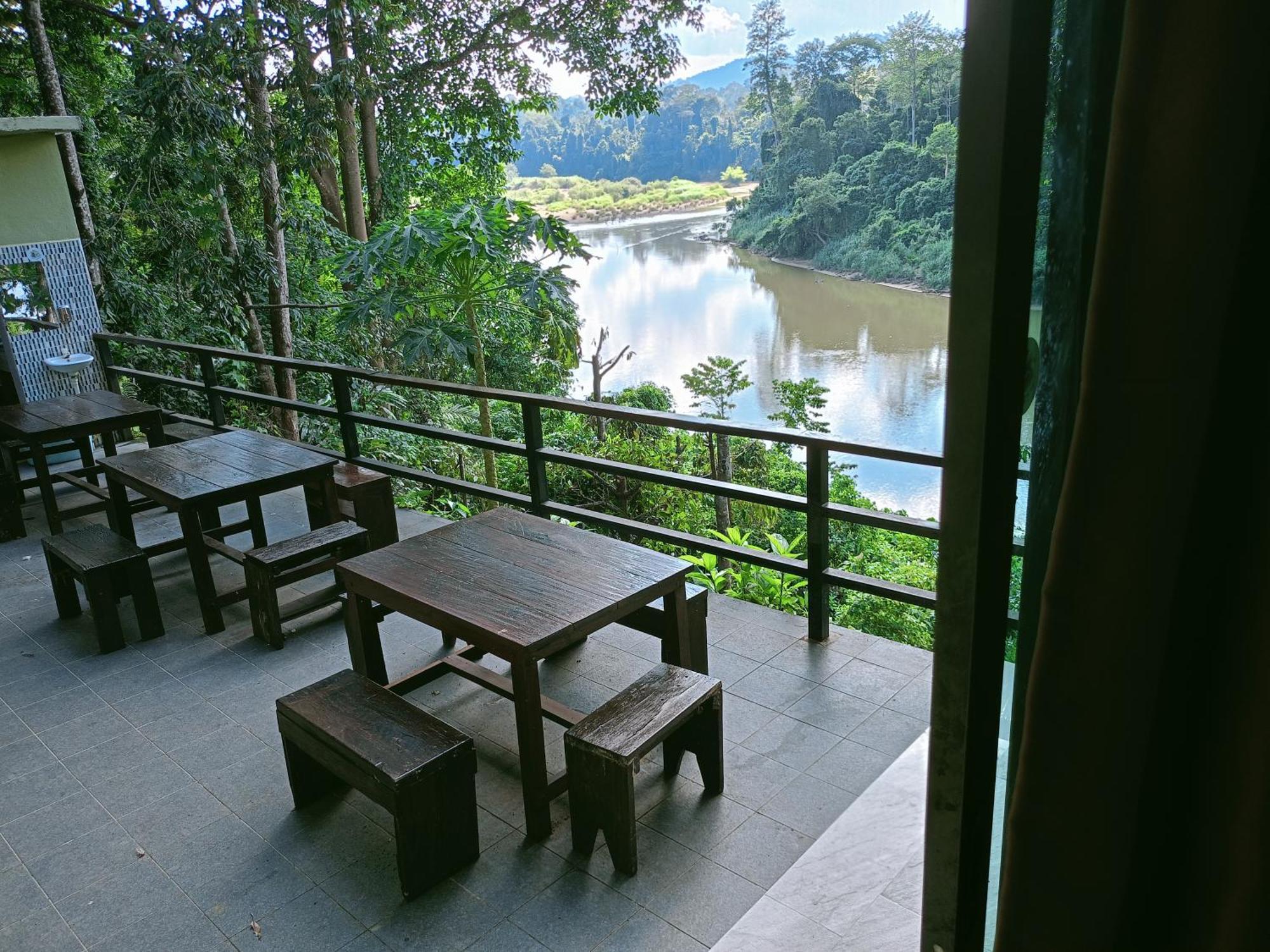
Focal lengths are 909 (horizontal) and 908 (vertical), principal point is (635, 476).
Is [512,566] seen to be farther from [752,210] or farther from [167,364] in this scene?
[752,210]

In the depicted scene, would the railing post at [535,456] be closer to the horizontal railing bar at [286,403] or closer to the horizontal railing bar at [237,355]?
the horizontal railing bar at [237,355]

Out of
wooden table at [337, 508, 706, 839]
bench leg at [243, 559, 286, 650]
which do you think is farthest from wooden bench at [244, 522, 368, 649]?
wooden table at [337, 508, 706, 839]

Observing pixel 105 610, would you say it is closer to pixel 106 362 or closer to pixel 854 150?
pixel 106 362

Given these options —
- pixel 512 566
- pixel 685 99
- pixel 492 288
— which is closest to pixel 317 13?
pixel 492 288

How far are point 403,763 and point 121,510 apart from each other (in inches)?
110

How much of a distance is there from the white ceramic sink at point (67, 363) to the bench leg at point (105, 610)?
3.14m

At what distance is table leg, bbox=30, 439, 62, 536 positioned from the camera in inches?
182

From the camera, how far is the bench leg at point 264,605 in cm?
340

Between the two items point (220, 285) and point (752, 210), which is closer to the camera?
point (220, 285)

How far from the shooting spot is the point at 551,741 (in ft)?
9.10

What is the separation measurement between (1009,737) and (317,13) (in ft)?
29.1

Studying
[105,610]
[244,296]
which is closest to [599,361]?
[244,296]

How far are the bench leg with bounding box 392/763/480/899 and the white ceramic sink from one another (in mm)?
5094

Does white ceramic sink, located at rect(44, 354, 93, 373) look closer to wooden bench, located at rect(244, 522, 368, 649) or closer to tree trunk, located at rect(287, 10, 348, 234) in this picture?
tree trunk, located at rect(287, 10, 348, 234)
